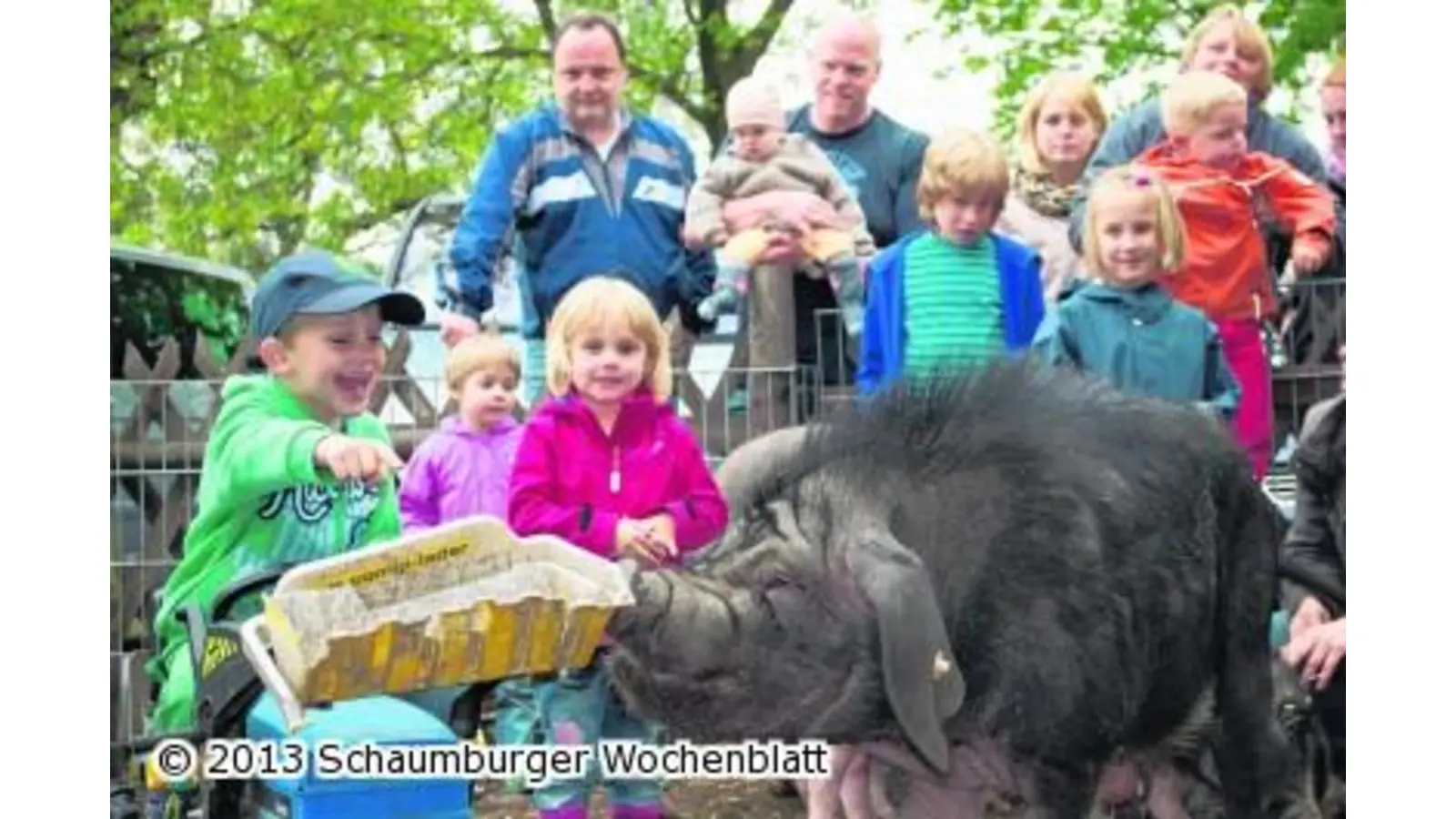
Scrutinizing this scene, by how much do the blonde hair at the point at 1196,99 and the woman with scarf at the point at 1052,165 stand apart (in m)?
0.33

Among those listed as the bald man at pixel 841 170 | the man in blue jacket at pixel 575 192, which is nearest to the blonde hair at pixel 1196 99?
the bald man at pixel 841 170

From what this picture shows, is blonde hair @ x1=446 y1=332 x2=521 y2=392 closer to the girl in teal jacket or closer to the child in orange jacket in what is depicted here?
the girl in teal jacket

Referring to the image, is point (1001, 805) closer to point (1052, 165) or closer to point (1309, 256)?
point (1309, 256)

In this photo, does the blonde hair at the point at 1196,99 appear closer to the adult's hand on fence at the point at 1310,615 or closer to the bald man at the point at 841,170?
the bald man at the point at 841,170

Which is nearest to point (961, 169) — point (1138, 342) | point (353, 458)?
point (1138, 342)

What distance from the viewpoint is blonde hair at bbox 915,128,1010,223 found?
559 centimetres

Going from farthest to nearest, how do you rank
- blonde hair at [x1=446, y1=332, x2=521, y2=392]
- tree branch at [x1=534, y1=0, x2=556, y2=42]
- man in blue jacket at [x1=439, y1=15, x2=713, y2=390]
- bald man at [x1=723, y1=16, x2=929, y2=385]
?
1. tree branch at [x1=534, y1=0, x2=556, y2=42]
2. bald man at [x1=723, y1=16, x2=929, y2=385]
3. man in blue jacket at [x1=439, y1=15, x2=713, y2=390]
4. blonde hair at [x1=446, y1=332, x2=521, y2=392]

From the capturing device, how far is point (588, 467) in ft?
16.3

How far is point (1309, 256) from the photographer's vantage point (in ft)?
19.7

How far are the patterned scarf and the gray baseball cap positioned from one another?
1788 millimetres

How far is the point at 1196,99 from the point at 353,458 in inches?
89.6

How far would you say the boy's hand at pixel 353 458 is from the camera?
4.44 m

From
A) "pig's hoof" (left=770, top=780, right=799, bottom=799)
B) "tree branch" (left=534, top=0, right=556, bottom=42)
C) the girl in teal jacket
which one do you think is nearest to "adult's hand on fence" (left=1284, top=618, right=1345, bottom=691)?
the girl in teal jacket

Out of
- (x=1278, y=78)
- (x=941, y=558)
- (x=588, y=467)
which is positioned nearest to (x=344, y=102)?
(x=1278, y=78)
